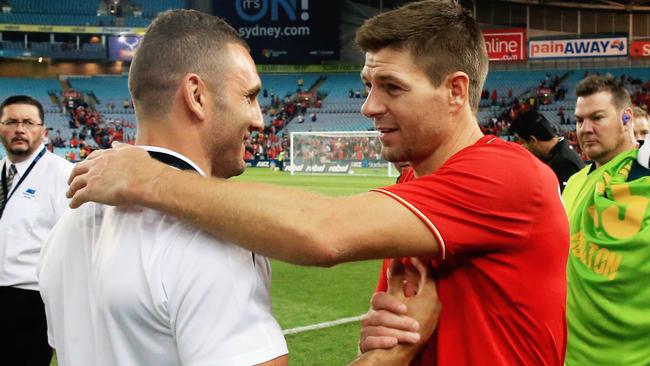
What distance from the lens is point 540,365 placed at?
1833mm

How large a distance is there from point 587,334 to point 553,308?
2.05 m

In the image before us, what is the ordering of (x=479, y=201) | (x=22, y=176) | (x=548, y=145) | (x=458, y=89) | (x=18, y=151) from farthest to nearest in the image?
(x=548, y=145), (x=18, y=151), (x=22, y=176), (x=458, y=89), (x=479, y=201)

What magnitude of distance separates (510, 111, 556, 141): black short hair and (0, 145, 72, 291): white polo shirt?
441 centimetres

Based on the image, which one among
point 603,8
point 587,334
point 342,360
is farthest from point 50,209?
point 603,8

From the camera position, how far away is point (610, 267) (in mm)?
3520

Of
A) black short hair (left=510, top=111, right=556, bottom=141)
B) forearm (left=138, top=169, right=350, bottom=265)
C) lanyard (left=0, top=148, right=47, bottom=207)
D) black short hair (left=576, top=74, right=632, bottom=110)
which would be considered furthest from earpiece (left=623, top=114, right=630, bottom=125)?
lanyard (left=0, top=148, right=47, bottom=207)

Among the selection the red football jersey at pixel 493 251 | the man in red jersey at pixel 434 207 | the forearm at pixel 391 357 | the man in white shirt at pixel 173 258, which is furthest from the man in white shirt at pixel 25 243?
the red football jersey at pixel 493 251

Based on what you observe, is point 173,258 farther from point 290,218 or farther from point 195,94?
point 195,94

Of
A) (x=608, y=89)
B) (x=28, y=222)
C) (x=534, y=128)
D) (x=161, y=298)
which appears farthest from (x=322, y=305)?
(x=161, y=298)

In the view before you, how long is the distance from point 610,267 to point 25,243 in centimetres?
390

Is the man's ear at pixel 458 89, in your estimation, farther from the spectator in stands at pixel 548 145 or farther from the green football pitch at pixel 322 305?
the spectator in stands at pixel 548 145

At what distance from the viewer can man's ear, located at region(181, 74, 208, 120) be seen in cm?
169

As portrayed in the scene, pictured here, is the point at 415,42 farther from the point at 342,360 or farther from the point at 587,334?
the point at 342,360

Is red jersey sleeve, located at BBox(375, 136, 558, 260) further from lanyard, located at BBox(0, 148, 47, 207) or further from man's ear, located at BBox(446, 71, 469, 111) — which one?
lanyard, located at BBox(0, 148, 47, 207)
